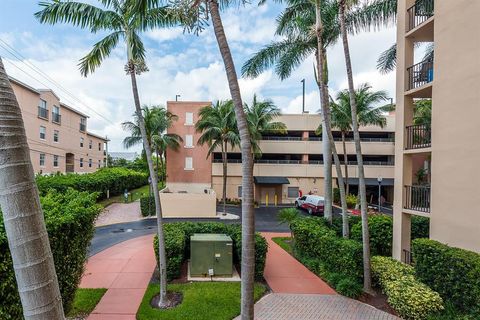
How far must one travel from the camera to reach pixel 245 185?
4480mm

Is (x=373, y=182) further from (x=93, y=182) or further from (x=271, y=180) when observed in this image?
(x=93, y=182)

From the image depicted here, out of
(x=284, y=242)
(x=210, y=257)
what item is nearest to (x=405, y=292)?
(x=210, y=257)

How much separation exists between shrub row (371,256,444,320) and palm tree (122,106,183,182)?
19.7 meters

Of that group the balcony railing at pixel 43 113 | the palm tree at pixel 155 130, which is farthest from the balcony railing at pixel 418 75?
the balcony railing at pixel 43 113

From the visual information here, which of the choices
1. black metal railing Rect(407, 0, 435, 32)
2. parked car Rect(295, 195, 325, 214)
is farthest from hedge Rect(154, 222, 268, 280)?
parked car Rect(295, 195, 325, 214)

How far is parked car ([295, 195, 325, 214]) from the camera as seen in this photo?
23109 millimetres

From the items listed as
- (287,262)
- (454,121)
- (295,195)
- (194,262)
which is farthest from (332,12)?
(295,195)

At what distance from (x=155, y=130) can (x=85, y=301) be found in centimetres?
1820

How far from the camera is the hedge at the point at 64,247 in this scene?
4.76m

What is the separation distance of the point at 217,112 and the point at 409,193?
56.6 ft

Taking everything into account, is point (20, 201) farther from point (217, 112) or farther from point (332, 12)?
point (217, 112)

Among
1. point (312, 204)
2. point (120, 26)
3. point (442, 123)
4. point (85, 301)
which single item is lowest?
point (85, 301)

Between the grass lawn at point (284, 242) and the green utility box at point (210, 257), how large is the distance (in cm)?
484

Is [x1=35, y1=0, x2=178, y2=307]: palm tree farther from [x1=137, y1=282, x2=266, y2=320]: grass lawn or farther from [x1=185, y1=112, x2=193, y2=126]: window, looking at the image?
[x1=185, y1=112, x2=193, y2=126]: window
